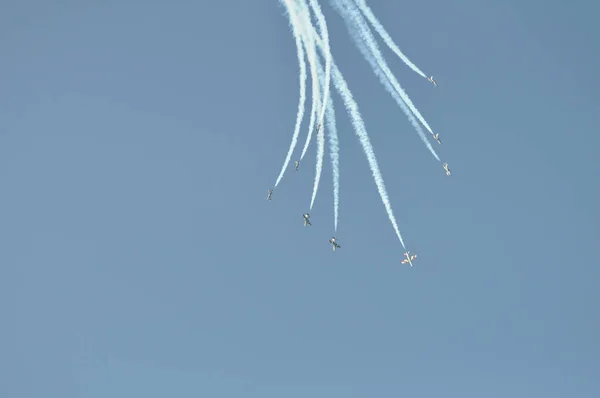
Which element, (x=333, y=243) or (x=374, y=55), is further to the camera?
(x=333, y=243)

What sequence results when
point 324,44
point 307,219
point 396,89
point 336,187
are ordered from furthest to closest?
point 307,219 → point 336,187 → point 396,89 → point 324,44

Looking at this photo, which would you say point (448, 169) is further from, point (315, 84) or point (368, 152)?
point (315, 84)

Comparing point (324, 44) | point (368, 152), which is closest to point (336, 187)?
point (368, 152)

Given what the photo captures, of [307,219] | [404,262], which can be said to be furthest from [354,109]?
[404,262]

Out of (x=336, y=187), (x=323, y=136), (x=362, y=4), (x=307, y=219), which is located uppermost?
(x=362, y=4)

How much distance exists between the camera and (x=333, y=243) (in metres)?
57.1

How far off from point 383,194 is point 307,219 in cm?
686

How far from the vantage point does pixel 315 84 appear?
44.6m

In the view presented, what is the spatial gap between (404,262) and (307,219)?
8.07m

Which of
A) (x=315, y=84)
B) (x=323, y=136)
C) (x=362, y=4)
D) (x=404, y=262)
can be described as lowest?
(x=404, y=262)

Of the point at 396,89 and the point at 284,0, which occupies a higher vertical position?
the point at 284,0

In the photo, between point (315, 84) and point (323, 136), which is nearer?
point (315, 84)

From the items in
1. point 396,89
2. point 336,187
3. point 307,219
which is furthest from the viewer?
point 307,219

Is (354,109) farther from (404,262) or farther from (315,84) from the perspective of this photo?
(404,262)
